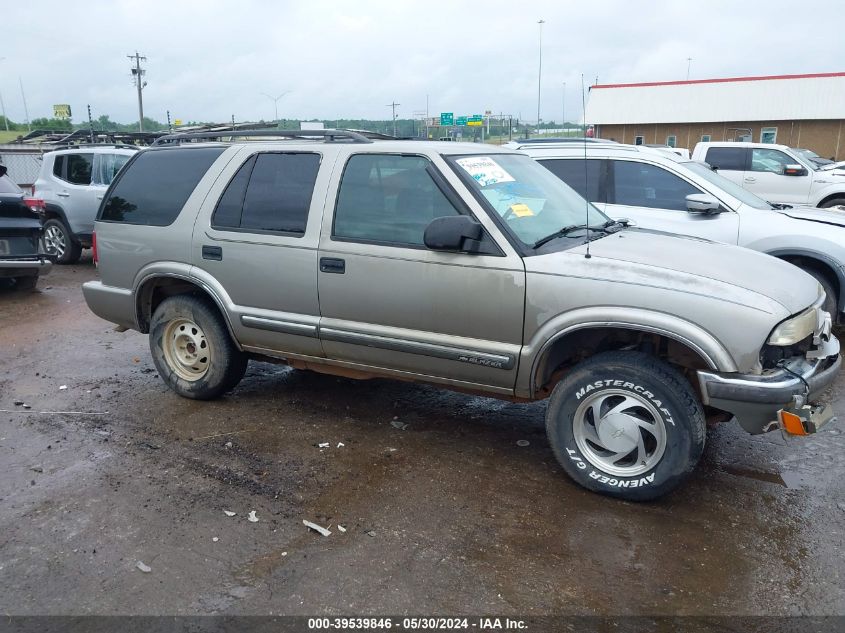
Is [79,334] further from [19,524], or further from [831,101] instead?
[831,101]

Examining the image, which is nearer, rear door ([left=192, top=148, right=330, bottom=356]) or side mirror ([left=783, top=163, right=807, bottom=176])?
rear door ([left=192, top=148, right=330, bottom=356])

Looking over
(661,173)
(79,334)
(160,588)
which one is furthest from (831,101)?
(160,588)

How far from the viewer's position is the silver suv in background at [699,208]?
6.63 m

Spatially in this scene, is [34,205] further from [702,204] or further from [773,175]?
[773,175]

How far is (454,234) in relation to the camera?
12.9 ft

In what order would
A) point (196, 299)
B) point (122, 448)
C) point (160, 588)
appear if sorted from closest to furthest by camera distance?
point (160, 588) < point (122, 448) < point (196, 299)

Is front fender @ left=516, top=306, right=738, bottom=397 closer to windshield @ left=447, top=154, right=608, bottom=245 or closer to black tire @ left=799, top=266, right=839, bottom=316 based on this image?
windshield @ left=447, top=154, right=608, bottom=245

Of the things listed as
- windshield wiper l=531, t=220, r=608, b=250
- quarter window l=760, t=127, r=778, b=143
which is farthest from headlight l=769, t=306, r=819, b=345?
quarter window l=760, t=127, r=778, b=143

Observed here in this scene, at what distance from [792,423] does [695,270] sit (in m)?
0.89

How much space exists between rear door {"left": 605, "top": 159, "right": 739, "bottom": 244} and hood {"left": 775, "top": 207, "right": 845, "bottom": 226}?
2.24ft

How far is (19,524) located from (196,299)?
2.02 m

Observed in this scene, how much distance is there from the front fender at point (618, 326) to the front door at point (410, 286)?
9 cm

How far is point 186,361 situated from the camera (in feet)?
17.8

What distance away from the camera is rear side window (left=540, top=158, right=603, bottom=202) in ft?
24.4
